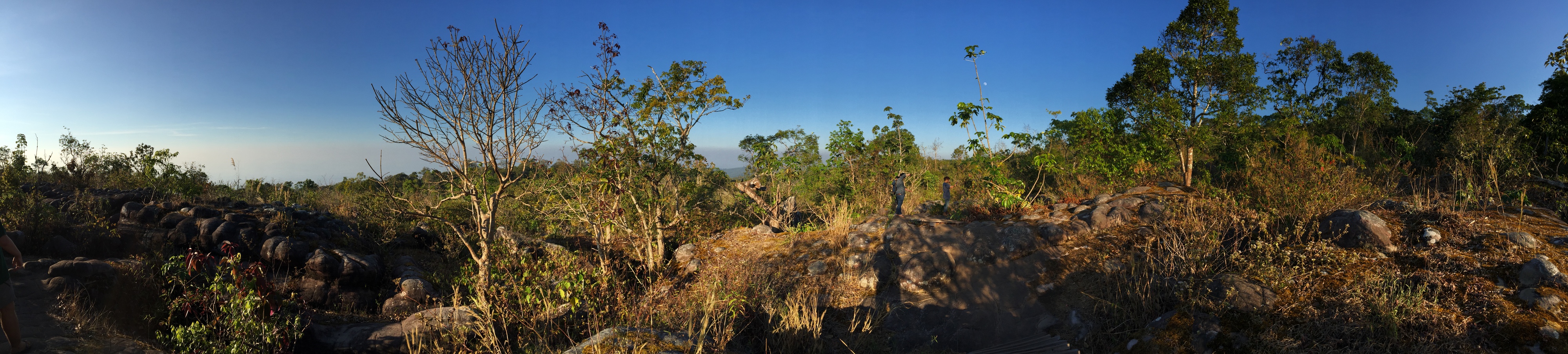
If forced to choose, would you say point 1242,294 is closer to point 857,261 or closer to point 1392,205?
point 1392,205

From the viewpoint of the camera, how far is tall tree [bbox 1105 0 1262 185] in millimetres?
10109

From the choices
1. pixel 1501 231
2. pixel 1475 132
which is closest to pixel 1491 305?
pixel 1501 231

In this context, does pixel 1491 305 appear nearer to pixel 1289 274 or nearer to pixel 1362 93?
pixel 1289 274

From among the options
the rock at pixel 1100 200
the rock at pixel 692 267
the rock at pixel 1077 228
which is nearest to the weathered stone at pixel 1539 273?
the rock at pixel 1077 228

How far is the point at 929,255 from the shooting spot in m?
7.13

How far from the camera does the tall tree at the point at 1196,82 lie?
33.2 feet

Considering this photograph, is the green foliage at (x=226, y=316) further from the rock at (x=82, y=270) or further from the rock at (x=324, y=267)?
the rock at (x=324, y=267)

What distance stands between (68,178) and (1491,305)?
2227 centimetres

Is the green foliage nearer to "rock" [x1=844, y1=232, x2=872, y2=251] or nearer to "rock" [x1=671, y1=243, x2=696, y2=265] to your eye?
"rock" [x1=671, y1=243, x2=696, y2=265]

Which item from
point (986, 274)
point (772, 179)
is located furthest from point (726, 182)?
point (986, 274)

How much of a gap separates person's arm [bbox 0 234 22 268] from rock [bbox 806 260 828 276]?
7334 mm

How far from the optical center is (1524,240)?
4602 mm

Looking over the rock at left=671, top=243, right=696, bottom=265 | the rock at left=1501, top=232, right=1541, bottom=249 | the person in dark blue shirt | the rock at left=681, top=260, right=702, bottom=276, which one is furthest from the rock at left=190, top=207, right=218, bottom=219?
the rock at left=1501, top=232, right=1541, bottom=249

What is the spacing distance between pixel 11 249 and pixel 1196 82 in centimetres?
1574
